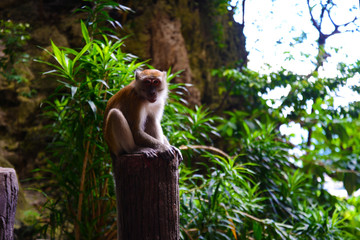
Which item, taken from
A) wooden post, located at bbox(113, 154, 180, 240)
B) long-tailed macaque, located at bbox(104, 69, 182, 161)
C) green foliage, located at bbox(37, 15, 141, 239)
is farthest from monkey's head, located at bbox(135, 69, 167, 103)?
wooden post, located at bbox(113, 154, 180, 240)

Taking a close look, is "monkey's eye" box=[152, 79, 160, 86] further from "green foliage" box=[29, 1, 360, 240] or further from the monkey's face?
"green foliage" box=[29, 1, 360, 240]

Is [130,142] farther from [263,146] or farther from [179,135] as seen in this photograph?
[263,146]

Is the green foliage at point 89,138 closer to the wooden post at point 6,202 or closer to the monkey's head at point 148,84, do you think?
the monkey's head at point 148,84

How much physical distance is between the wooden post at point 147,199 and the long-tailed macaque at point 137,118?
32cm

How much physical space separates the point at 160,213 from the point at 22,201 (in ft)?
9.71

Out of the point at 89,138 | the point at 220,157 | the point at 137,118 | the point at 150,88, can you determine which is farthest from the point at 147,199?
the point at 220,157

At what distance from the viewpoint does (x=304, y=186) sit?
17.2 ft

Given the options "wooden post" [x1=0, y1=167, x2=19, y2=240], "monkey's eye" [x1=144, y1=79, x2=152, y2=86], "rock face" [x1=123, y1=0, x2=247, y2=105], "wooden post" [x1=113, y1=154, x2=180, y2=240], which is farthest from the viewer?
"rock face" [x1=123, y1=0, x2=247, y2=105]

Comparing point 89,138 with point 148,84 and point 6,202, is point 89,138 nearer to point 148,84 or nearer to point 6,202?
point 148,84

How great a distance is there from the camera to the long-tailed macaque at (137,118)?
2862 millimetres

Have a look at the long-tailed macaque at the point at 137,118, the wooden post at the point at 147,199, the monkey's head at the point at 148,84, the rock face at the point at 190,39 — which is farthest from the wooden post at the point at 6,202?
the rock face at the point at 190,39

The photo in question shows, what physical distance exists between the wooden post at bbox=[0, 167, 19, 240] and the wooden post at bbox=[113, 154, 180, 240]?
68 cm

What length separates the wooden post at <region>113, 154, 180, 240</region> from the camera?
236 cm

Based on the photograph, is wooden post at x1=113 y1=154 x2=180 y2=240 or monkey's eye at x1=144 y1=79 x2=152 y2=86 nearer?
wooden post at x1=113 y1=154 x2=180 y2=240
